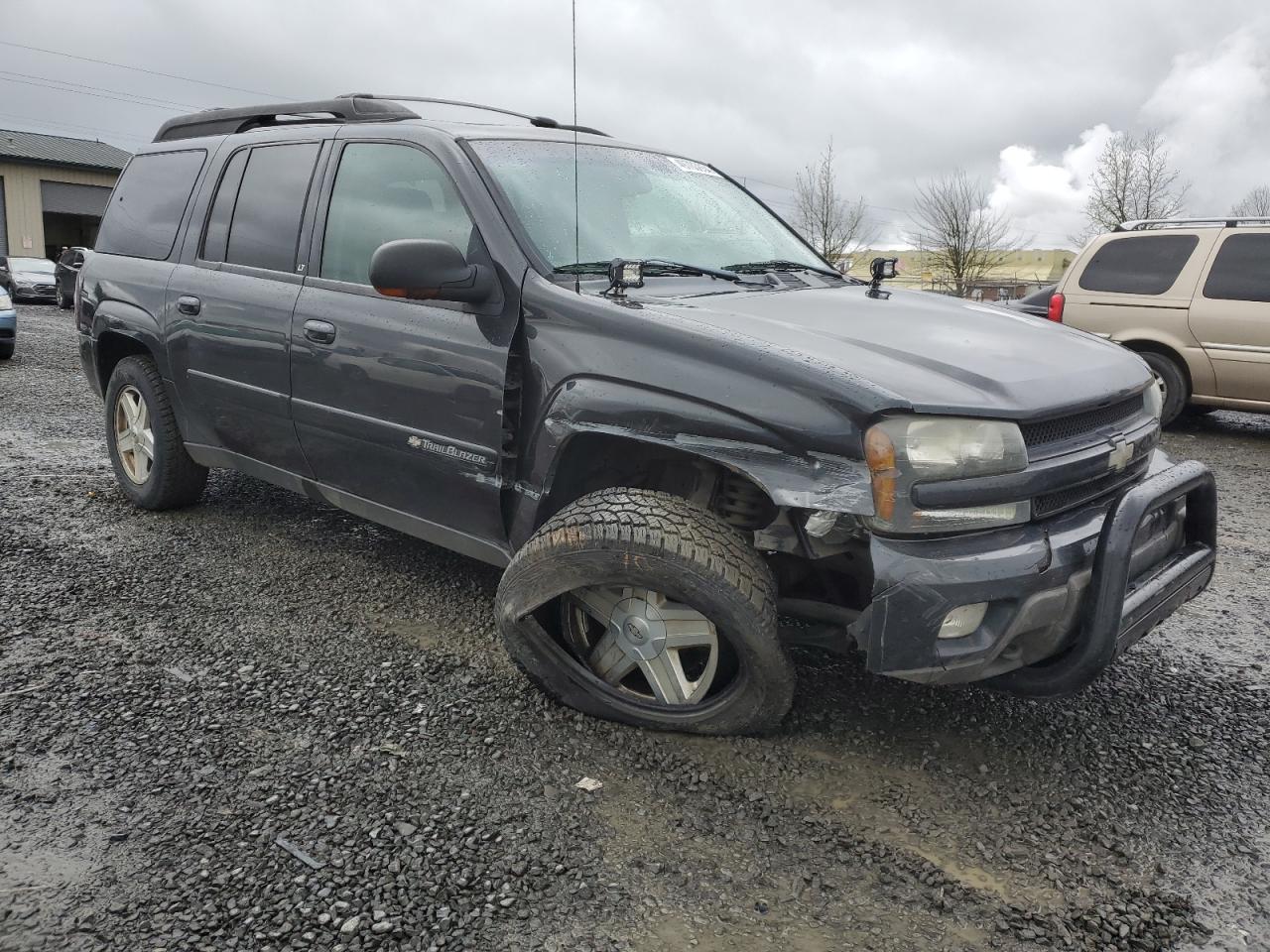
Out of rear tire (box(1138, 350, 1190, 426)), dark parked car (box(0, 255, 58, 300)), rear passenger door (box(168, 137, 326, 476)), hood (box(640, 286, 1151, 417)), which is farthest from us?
dark parked car (box(0, 255, 58, 300))

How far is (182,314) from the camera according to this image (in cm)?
414

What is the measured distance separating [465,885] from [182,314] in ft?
10.0

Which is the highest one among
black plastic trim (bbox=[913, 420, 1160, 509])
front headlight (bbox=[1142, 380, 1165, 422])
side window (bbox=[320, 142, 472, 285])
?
side window (bbox=[320, 142, 472, 285])

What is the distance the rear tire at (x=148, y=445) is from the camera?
14.7 ft

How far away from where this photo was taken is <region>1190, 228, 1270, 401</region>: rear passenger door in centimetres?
770

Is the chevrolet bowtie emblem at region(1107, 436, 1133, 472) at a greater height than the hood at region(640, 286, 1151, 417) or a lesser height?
lesser

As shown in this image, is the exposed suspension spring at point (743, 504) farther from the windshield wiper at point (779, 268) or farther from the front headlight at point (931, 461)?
the windshield wiper at point (779, 268)

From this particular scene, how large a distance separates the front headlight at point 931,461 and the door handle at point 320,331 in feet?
6.67

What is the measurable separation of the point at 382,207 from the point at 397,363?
650 mm

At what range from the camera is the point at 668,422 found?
2500 millimetres

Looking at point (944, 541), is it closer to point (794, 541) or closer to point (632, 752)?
point (794, 541)

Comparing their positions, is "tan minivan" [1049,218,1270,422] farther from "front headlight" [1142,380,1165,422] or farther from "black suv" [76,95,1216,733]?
"black suv" [76,95,1216,733]

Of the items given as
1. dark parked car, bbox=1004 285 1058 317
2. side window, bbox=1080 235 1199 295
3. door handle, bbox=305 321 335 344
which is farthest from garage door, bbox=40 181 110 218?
door handle, bbox=305 321 335 344

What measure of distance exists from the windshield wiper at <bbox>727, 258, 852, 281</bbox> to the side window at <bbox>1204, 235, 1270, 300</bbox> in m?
5.79
